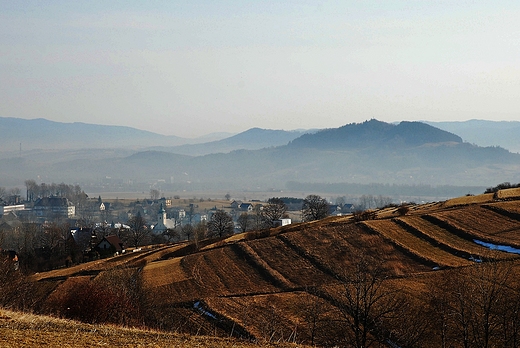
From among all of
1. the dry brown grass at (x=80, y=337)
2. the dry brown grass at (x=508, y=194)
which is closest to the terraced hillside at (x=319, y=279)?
the dry brown grass at (x=508, y=194)

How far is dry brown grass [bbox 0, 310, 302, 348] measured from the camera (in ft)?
57.5

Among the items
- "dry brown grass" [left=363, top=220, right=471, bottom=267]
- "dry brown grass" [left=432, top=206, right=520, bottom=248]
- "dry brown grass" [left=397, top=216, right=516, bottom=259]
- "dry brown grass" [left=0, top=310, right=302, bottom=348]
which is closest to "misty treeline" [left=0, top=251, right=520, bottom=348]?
"dry brown grass" [left=363, top=220, right=471, bottom=267]

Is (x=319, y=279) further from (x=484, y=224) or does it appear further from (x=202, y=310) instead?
(x=484, y=224)

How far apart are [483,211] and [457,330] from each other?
1170 inches

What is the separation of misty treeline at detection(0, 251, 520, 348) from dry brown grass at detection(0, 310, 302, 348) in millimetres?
6537

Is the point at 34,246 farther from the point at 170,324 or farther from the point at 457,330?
the point at 457,330

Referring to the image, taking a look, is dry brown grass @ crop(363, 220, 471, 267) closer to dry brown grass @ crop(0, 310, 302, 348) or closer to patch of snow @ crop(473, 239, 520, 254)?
patch of snow @ crop(473, 239, 520, 254)

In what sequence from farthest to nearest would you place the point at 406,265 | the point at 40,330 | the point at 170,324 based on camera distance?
1. the point at 406,265
2. the point at 170,324
3. the point at 40,330

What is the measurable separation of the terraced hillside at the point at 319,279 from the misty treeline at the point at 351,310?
111mm

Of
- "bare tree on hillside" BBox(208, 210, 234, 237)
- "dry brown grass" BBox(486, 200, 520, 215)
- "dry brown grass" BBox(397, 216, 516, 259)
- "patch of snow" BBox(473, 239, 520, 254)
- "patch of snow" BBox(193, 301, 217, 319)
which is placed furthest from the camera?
"bare tree on hillside" BBox(208, 210, 234, 237)

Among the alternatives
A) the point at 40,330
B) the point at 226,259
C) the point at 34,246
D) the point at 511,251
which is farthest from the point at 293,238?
the point at 34,246

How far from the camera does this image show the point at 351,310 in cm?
2555

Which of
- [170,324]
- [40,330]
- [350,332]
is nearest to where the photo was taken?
[40,330]

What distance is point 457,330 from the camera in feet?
94.3
